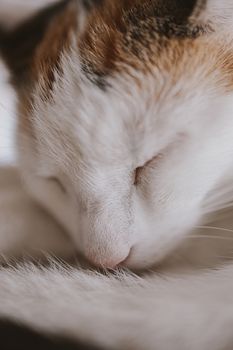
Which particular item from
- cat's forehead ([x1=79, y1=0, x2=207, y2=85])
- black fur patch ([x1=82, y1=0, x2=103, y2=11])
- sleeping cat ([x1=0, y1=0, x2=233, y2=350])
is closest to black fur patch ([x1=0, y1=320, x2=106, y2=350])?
sleeping cat ([x1=0, y1=0, x2=233, y2=350])

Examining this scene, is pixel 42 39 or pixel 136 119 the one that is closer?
pixel 136 119

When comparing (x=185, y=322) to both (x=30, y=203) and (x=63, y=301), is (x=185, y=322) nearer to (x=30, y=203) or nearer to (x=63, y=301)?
(x=63, y=301)

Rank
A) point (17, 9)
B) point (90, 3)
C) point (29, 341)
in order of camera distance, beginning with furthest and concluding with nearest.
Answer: point (17, 9) < point (90, 3) < point (29, 341)

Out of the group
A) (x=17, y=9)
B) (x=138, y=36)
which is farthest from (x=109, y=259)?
(x=17, y=9)

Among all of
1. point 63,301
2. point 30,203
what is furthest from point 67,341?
point 30,203

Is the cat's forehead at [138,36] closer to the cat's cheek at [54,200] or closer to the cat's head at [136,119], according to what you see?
the cat's head at [136,119]

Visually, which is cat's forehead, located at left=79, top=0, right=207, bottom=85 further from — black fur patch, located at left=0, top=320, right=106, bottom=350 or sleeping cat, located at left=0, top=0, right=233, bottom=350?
black fur patch, located at left=0, top=320, right=106, bottom=350

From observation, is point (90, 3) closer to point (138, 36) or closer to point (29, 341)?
point (138, 36)

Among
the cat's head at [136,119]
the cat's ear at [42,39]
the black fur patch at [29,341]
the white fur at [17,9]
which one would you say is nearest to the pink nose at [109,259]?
the cat's head at [136,119]
